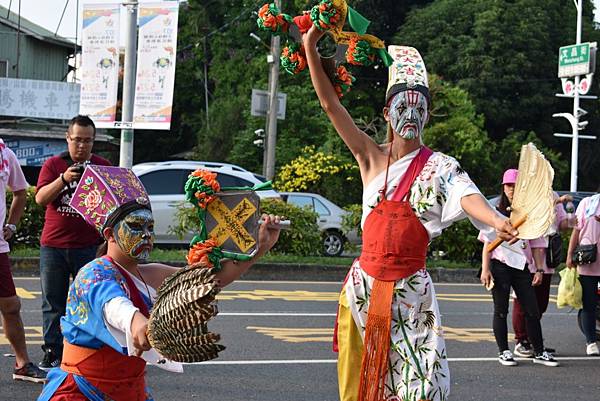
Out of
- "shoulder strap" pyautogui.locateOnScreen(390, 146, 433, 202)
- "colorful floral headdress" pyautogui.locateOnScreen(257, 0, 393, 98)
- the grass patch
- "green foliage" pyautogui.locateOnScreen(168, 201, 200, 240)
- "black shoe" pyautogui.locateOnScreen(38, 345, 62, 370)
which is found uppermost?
"colorful floral headdress" pyautogui.locateOnScreen(257, 0, 393, 98)

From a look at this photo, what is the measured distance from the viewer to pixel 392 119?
16.6ft

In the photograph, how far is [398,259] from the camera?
4855 millimetres

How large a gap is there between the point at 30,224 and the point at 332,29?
12818 millimetres

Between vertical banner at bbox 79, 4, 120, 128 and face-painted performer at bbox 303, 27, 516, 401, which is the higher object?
vertical banner at bbox 79, 4, 120, 128

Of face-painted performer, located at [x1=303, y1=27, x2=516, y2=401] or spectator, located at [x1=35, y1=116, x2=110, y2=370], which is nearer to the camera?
face-painted performer, located at [x1=303, y1=27, x2=516, y2=401]

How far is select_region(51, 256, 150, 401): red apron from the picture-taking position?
4035mm

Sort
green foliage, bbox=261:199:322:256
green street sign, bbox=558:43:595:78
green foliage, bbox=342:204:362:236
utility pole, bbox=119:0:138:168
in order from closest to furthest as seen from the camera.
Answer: utility pole, bbox=119:0:138:168, green foliage, bbox=261:199:322:256, green foliage, bbox=342:204:362:236, green street sign, bbox=558:43:595:78

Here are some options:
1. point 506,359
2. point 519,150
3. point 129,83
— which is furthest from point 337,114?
point 519,150

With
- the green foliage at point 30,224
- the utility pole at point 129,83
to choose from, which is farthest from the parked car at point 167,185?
the utility pole at point 129,83

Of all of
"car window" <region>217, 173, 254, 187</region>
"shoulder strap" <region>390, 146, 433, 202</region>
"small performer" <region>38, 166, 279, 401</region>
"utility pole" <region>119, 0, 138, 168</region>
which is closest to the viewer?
"small performer" <region>38, 166, 279, 401</region>

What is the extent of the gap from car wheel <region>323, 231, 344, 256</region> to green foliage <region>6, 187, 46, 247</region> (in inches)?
260

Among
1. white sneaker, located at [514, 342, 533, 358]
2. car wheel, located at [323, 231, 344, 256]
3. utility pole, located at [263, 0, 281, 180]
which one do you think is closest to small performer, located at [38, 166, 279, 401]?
white sneaker, located at [514, 342, 533, 358]

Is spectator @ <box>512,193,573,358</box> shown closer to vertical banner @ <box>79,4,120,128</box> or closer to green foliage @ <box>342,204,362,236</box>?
vertical banner @ <box>79,4,120,128</box>

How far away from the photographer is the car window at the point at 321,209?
2158cm
